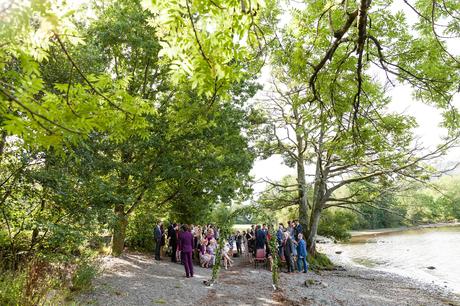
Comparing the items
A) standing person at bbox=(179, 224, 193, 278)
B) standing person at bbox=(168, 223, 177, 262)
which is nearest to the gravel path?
standing person at bbox=(179, 224, 193, 278)

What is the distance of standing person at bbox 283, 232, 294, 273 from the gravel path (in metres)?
0.46

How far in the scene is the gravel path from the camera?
8.11 metres

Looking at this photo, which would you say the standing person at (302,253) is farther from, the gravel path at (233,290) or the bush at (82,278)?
the bush at (82,278)

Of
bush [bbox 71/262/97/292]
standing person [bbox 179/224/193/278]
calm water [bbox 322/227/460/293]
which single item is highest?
standing person [bbox 179/224/193/278]

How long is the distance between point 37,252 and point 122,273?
4.49 meters

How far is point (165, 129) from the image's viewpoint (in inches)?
490

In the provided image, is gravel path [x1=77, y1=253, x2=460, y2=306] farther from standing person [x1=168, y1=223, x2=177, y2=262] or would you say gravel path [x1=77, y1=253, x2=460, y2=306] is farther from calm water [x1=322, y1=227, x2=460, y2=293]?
calm water [x1=322, y1=227, x2=460, y2=293]

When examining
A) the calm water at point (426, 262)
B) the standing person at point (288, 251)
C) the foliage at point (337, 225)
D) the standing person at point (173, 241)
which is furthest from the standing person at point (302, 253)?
the foliage at point (337, 225)

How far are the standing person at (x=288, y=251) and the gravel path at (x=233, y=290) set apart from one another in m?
0.46

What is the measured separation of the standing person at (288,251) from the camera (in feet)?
45.6

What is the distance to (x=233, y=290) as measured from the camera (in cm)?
975

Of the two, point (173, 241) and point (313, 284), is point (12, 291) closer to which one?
point (313, 284)

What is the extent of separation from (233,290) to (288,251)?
504 cm

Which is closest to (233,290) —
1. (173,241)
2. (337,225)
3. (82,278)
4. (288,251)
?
(82,278)
